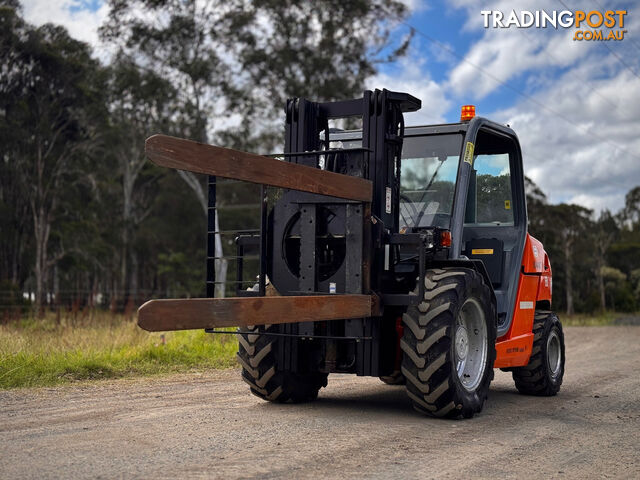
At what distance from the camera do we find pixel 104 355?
1101 centimetres

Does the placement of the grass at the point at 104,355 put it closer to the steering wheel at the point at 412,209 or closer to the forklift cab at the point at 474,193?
the steering wheel at the point at 412,209

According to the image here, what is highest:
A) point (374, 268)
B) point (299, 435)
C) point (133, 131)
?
point (133, 131)

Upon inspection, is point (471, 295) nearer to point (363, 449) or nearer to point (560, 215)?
point (363, 449)

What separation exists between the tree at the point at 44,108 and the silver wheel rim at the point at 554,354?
87.9ft

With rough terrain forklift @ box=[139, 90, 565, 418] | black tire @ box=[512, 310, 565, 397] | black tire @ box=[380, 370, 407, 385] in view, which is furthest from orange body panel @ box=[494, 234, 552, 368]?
black tire @ box=[380, 370, 407, 385]

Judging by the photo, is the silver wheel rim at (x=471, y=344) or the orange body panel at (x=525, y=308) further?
the orange body panel at (x=525, y=308)

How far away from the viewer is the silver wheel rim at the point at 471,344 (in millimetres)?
7645

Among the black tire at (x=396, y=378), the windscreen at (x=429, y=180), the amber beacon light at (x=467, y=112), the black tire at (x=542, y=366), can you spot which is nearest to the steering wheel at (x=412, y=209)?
the windscreen at (x=429, y=180)

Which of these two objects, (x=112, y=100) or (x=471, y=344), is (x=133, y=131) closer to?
(x=112, y=100)

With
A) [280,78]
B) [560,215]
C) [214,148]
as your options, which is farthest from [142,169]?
[214,148]

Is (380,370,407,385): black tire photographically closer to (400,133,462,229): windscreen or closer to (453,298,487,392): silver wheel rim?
(453,298,487,392): silver wheel rim

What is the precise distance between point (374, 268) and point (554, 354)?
3856mm

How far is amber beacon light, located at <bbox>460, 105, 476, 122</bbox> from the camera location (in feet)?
27.9

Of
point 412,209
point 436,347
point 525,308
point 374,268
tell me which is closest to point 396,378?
point 436,347
